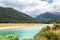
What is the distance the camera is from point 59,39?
4504 millimetres

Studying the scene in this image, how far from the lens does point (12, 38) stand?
2963mm

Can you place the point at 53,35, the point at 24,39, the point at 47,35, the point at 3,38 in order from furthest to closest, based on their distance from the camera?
the point at 47,35, the point at 53,35, the point at 24,39, the point at 3,38

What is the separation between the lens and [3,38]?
2.93 meters

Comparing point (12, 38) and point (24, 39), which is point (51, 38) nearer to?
point (24, 39)

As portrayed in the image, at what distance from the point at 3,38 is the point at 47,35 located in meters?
2.60

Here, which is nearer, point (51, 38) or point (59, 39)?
point (59, 39)

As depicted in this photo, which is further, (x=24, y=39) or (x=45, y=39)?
(x=45, y=39)

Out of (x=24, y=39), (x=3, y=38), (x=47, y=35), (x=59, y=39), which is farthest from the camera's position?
(x=47, y=35)

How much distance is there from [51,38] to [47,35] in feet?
0.94

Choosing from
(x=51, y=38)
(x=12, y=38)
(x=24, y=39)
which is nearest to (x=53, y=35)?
(x=51, y=38)

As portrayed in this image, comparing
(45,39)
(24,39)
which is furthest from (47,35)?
(24,39)

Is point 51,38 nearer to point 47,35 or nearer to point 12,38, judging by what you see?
point 47,35

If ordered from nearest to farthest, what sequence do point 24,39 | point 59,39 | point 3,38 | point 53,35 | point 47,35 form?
1. point 3,38
2. point 24,39
3. point 59,39
4. point 53,35
5. point 47,35

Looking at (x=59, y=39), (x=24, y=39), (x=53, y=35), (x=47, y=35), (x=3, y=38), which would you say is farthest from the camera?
(x=47, y=35)
